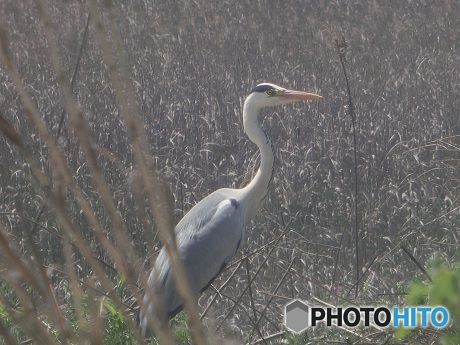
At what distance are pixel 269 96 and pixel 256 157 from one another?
3.91 feet

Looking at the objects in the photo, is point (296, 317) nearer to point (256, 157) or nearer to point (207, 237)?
point (207, 237)

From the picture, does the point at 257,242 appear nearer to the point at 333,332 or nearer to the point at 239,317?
the point at 239,317

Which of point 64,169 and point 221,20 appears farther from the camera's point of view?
point 221,20

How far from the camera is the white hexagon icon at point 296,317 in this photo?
372 cm

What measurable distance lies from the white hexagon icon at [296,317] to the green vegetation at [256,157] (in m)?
0.09

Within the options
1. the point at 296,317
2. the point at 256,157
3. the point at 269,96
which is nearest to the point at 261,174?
the point at 269,96

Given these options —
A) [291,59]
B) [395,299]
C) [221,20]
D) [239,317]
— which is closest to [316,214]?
[239,317]

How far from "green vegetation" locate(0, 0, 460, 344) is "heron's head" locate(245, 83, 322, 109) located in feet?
1.57

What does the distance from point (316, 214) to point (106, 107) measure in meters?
2.99

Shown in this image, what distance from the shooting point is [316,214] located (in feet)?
20.4

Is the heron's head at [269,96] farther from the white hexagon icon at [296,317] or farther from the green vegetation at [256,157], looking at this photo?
the white hexagon icon at [296,317]

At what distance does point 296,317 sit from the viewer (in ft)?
12.4

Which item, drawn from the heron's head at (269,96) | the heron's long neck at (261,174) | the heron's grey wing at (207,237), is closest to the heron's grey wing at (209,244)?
the heron's grey wing at (207,237)

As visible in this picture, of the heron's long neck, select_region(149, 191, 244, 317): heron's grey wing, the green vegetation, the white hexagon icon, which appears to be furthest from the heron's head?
the white hexagon icon
